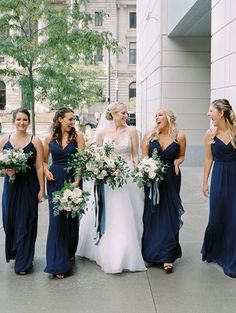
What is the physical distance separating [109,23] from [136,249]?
215 feet

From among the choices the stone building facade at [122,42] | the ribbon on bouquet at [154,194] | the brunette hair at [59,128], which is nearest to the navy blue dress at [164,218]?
the ribbon on bouquet at [154,194]

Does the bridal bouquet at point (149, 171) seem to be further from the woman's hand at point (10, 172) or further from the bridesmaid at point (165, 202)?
the woman's hand at point (10, 172)

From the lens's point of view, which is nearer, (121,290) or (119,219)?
(121,290)

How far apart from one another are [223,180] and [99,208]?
5.02 feet

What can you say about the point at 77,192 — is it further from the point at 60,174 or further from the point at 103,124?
the point at 103,124

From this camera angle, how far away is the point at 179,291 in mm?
5387

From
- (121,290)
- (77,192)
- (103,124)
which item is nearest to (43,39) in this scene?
(103,124)

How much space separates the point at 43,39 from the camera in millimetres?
16969

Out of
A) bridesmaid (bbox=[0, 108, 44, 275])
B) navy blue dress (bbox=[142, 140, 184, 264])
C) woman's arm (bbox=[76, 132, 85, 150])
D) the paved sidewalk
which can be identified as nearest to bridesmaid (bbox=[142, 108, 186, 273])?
navy blue dress (bbox=[142, 140, 184, 264])

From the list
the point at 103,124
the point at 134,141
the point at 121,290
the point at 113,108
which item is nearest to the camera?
the point at 121,290

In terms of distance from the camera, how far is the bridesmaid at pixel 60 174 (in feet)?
Answer: 19.7

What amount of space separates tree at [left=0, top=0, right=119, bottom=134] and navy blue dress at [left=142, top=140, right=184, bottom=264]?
33.1 feet

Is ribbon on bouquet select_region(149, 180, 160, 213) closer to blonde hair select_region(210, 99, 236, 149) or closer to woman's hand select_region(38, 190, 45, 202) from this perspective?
blonde hair select_region(210, 99, 236, 149)

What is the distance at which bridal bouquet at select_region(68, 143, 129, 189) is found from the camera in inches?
230
